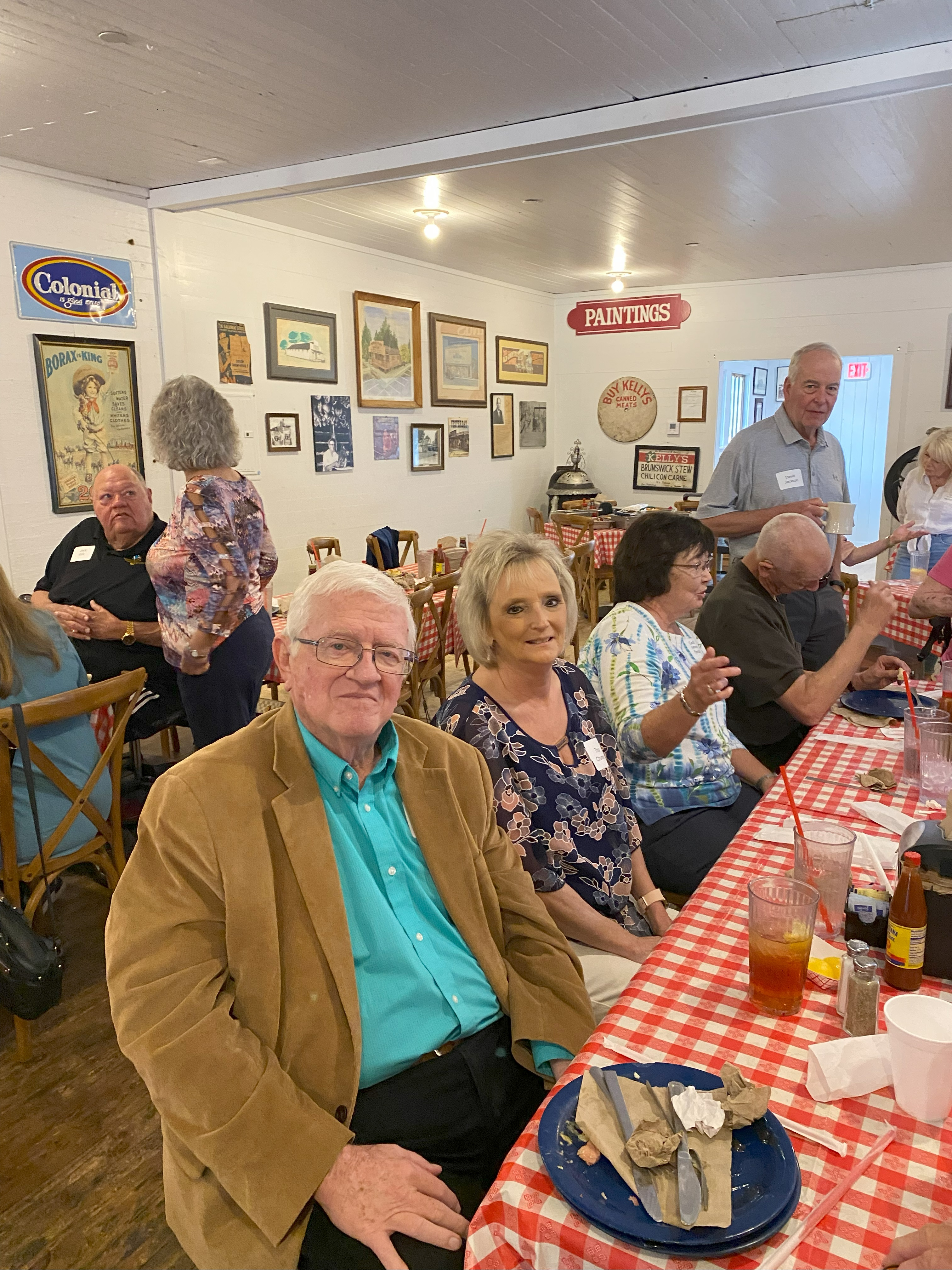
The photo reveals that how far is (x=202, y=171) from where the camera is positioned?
15.3 feet

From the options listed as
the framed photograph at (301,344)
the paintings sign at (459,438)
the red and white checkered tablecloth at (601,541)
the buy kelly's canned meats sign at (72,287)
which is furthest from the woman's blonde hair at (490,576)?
the paintings sign at (459,438)

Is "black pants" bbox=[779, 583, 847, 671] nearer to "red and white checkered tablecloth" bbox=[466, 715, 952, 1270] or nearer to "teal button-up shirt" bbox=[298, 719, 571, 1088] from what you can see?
"red and white checkered tablecloth" bbox=[466, 715, 952, 1270]

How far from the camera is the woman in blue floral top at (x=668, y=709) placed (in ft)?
7.19

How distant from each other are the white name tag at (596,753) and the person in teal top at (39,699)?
144 cm

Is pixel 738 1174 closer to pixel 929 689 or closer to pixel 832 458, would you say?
pixel 929 689

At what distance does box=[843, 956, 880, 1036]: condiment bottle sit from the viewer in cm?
114

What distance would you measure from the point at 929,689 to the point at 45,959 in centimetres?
262

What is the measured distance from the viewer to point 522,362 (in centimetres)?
911

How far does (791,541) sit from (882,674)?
0.61 metres

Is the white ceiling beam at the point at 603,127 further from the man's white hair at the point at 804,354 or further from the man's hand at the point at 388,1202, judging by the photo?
the man's hand at the point at 388,1202

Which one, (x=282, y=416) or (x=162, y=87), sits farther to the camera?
(x=282, y=416)

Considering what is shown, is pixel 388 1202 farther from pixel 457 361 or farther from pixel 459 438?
pixel 457 361

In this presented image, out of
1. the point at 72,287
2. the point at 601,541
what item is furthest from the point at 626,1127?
the point at 601,541

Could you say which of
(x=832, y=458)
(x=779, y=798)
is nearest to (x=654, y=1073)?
(x=779, y=798)
